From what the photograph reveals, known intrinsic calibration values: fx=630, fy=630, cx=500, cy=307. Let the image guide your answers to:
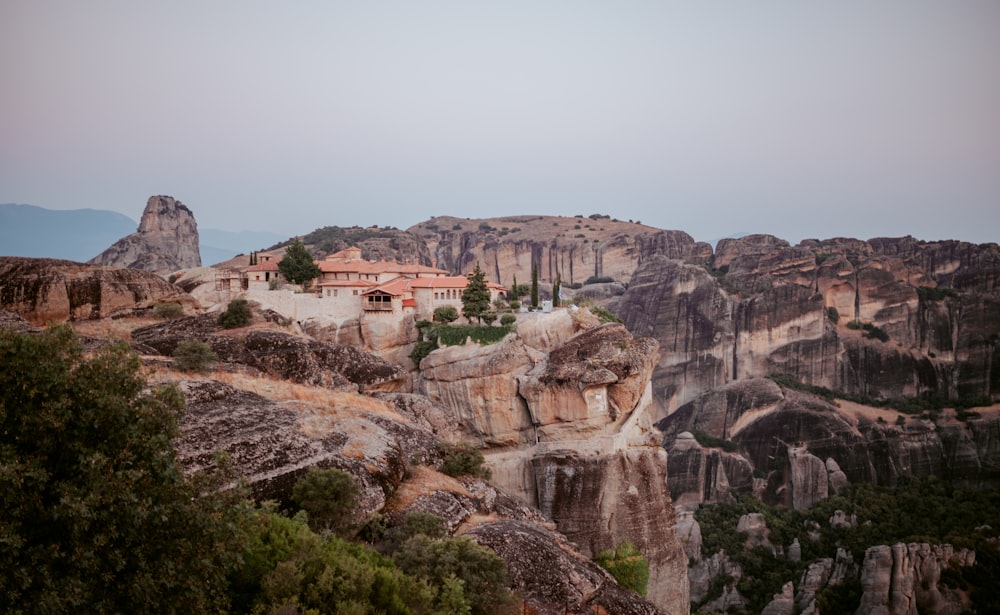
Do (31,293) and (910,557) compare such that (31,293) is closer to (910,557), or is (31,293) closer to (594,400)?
(594,400)

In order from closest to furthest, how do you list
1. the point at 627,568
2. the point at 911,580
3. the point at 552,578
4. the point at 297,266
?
the point at 552,578
the point at 627,568
the point at 911,580
the point at 297,266

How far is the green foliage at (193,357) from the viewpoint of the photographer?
68.8ft

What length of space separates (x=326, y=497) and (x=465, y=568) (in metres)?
3.67

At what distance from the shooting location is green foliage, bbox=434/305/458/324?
39.9m

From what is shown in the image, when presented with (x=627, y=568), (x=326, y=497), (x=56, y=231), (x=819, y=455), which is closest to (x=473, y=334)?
(x=627, y=568)

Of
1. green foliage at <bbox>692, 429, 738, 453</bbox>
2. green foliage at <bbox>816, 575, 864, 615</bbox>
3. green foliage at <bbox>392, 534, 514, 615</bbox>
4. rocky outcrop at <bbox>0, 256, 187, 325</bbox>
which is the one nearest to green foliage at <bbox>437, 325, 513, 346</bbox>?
rocky outcrop at <bbox>0, 256, 187, 325</bbox>

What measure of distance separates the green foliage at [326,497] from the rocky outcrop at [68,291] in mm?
20296

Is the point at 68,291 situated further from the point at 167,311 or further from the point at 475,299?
the point at 475,299

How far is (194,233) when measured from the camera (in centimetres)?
8519

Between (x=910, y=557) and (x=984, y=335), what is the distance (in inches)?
1751

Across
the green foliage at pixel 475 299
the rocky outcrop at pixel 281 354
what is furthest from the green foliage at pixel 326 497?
the green foliage at pixel 475 299

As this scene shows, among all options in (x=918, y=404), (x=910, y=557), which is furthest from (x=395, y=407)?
(x=918, y=404)

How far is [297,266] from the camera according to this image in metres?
42.4

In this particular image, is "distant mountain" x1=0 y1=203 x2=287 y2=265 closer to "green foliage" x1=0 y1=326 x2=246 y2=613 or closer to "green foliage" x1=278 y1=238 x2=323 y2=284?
"green foliage" x1=278 y1=238 x2=323 y2=284
